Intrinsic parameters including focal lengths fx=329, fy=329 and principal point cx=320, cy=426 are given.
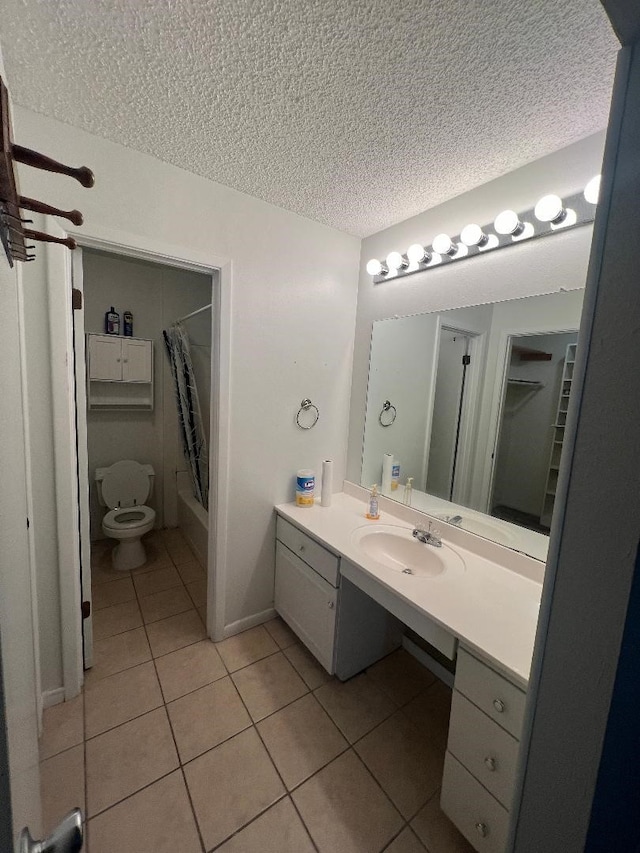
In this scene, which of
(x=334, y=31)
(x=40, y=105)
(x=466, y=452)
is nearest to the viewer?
(x=334, y=31)

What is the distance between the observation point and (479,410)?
1566mm

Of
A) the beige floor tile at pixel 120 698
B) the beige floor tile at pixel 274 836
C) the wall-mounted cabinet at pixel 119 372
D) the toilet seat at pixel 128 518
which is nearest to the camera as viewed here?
the beige floor tile at pixel 274 836

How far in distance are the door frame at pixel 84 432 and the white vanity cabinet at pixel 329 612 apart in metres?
0.38

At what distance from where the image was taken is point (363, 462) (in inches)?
83.0

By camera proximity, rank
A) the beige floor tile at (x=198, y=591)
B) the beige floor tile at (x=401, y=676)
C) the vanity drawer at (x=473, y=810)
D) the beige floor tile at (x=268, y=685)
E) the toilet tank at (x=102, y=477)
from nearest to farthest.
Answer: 1. the vanity drawer at (x=473, y=810)
2. the beige floor tile at (x=268, y=685)
3. the beige floor tile at (x=401, y=676)
4. the beige floor tile at (x=198, y=591)
5. the toilet tank at (x=102, y=477)

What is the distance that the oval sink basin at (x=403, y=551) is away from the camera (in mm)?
1470

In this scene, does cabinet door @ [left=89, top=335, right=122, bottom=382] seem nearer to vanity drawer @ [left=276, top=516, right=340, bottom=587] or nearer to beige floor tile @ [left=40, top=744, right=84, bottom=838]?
vanity drawer @ [left=276, top=516, right=340, bottom=587]

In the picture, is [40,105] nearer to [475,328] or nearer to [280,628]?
[475,328]

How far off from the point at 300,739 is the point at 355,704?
297 millimetres

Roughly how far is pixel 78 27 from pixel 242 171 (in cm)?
66

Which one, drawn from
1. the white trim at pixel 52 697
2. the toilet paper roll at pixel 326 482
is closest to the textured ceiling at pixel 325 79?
the toilet paper roll at pixel 326 482

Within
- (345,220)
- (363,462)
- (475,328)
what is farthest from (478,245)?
(363,462)

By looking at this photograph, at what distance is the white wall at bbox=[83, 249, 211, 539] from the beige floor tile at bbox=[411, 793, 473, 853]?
236 cm

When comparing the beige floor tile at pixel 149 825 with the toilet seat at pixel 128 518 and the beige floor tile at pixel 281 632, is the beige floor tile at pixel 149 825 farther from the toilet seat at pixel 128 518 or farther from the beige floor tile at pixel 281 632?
the toilet seat at pixel 128 518
